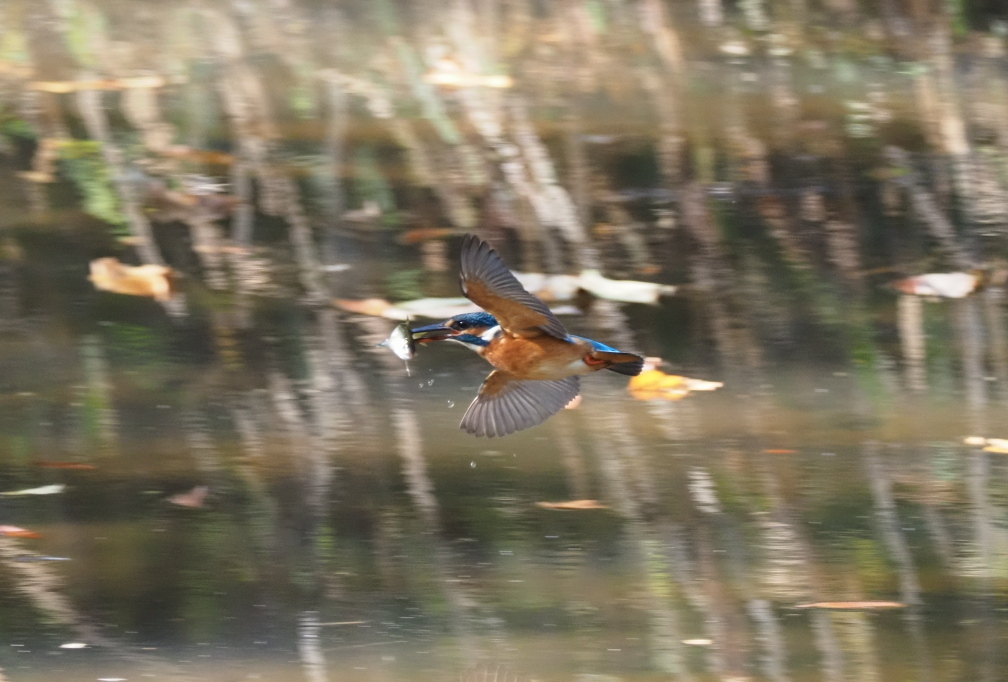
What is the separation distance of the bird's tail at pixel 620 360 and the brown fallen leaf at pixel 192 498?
0.89m

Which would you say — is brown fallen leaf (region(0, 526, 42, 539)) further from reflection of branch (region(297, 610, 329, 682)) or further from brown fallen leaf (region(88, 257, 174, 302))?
brown fallen leaf (region(88, 257, 174, 302))

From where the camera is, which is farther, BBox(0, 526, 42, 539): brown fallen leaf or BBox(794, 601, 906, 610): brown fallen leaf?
BBox(0, 526, 42, 539): brown fallen leaf

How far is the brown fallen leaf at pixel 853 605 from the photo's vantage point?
9.69 feet

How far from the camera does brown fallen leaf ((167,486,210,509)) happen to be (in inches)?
131

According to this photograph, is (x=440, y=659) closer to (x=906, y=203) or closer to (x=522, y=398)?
(x=522, y=398)

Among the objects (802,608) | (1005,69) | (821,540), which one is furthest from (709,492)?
(1005,69)

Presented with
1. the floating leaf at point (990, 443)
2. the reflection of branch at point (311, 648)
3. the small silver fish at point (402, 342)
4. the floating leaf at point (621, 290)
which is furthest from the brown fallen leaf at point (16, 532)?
the floating leaf at point (990, 443)

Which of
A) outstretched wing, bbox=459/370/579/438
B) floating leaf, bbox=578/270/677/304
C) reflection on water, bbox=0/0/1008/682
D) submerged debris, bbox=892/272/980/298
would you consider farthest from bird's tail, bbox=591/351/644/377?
submerged debris, bbox=892/272/980/298

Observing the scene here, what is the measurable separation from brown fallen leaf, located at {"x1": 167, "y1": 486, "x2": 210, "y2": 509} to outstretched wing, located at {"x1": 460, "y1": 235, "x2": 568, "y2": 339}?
76cm

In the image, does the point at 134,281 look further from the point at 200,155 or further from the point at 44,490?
the point at 44,490

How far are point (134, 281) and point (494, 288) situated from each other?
193cm

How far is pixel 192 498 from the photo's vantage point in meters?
3.35

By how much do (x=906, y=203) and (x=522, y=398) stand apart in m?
2.59

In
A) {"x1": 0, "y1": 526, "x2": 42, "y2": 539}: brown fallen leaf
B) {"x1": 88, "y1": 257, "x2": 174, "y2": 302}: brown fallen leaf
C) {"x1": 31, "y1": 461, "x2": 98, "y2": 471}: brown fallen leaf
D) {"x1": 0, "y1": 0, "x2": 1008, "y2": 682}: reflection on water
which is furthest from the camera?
{"x1": 88, "y1": 257, "x2": 174, "y2": 302}: brown fallen leaf
